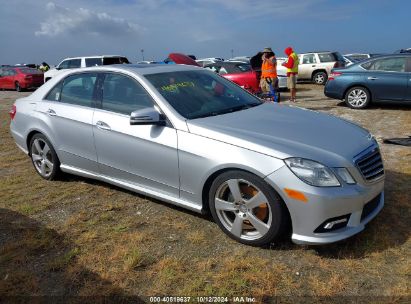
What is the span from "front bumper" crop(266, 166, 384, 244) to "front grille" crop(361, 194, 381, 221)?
2.8 inches

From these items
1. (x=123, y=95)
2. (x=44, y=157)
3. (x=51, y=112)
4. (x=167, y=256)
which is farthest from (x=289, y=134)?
(x=44, y=157)

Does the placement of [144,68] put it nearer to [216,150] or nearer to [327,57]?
[216,150]

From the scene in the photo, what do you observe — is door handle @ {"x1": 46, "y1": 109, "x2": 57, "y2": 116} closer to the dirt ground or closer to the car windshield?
the dirt ground

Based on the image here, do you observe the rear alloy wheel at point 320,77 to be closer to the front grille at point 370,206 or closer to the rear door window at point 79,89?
the rear door window at point 79,89

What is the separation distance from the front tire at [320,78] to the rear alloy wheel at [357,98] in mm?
7507

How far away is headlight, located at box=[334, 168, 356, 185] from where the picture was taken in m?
2.98

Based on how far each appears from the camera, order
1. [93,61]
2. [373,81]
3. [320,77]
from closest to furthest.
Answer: [373,81] → [320,77] → [93,61]

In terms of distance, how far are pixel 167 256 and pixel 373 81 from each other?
8520mm

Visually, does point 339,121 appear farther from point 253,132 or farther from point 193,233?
point 193,233

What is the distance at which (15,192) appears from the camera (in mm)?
4836

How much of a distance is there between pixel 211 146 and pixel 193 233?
889 millimetres

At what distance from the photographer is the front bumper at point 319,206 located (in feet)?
9.48

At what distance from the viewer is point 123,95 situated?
4090 millimetres

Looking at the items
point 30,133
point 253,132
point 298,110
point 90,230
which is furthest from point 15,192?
point 298,110
